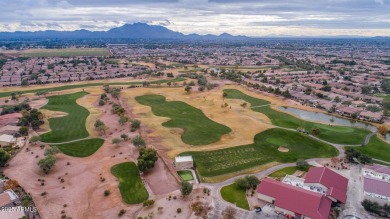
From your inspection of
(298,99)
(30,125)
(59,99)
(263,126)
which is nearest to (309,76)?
(298,99)

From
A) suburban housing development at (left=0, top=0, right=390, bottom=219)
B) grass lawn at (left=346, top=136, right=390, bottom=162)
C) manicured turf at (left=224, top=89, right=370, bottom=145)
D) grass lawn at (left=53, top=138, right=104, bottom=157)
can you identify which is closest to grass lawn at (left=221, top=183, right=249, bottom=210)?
suburban housing development at (left=0, top=0, right=390, bottom=219)

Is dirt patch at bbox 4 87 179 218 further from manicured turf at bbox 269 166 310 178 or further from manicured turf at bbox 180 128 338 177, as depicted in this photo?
manicured turf at bbox 269 166 310 178

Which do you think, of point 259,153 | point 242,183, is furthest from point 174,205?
point 259,153

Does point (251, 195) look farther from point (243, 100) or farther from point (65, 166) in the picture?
point (243, 100)

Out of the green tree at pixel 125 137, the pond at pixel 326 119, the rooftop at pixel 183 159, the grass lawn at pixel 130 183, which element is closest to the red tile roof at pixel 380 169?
the pond at pixel 326 119

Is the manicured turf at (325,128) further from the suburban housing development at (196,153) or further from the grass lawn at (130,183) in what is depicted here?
the grass lawn at (130,183)

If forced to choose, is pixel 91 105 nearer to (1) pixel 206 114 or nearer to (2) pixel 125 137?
(2) pixel 125 137
